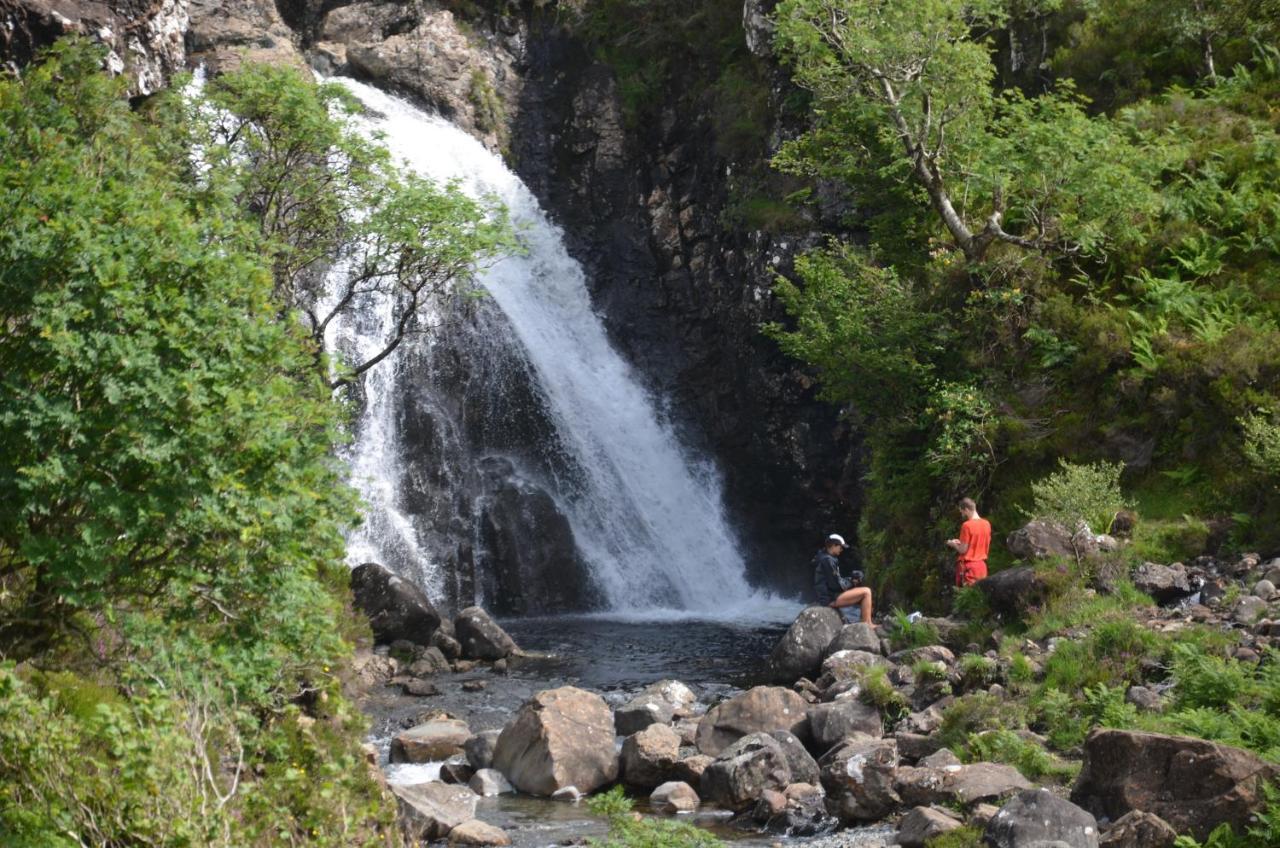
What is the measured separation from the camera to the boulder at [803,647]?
15789 millimetres

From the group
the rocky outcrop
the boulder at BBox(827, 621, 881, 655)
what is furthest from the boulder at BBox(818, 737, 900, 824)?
the rocky outcrop

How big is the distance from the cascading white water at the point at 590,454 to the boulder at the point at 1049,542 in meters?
13.4

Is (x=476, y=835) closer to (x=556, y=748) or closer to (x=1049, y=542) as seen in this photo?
(x=556, y=748)

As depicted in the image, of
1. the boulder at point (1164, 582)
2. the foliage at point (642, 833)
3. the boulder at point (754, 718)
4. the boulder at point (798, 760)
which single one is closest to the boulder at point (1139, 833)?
the foliage at point (642, 833)

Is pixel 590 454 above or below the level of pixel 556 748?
above

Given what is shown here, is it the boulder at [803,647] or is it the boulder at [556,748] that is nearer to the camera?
the boulder at [556,748]

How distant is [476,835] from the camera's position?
10.4m

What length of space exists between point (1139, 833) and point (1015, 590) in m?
5.53

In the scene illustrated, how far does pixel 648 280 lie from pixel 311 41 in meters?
14.8

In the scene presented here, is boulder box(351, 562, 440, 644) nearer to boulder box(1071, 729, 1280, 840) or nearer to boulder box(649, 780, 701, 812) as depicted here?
boulder box(649, 780, 701, 812)

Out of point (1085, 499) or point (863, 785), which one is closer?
point (863, 785)

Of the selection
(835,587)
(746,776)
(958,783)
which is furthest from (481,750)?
(835,587)

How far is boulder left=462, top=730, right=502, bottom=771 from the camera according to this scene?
42.7 ft

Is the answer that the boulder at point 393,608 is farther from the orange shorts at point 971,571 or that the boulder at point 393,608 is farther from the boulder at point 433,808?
the orange shorts at point 971,571
